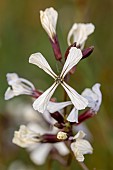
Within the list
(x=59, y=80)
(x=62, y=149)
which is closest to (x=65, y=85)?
(x=59, y=80)

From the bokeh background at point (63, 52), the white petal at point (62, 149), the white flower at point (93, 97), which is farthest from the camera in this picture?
the bokeh background at point (63, 52)

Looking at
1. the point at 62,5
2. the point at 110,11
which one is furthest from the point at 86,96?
the point at 62,5

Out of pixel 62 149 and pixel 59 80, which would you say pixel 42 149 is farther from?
pixel 59 80

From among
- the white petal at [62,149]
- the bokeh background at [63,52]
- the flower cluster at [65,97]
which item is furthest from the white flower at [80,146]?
the bokeh background at [63,52]

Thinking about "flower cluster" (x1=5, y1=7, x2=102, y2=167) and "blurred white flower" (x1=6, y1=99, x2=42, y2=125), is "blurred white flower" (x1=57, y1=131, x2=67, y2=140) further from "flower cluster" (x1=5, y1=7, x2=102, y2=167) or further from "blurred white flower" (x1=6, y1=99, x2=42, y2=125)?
"blurred white flower" (x1=6, y1=99, x2=42, y2=125)

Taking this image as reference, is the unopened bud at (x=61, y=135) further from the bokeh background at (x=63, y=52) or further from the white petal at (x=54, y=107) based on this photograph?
the bokeh background at (x=63, y=52)
